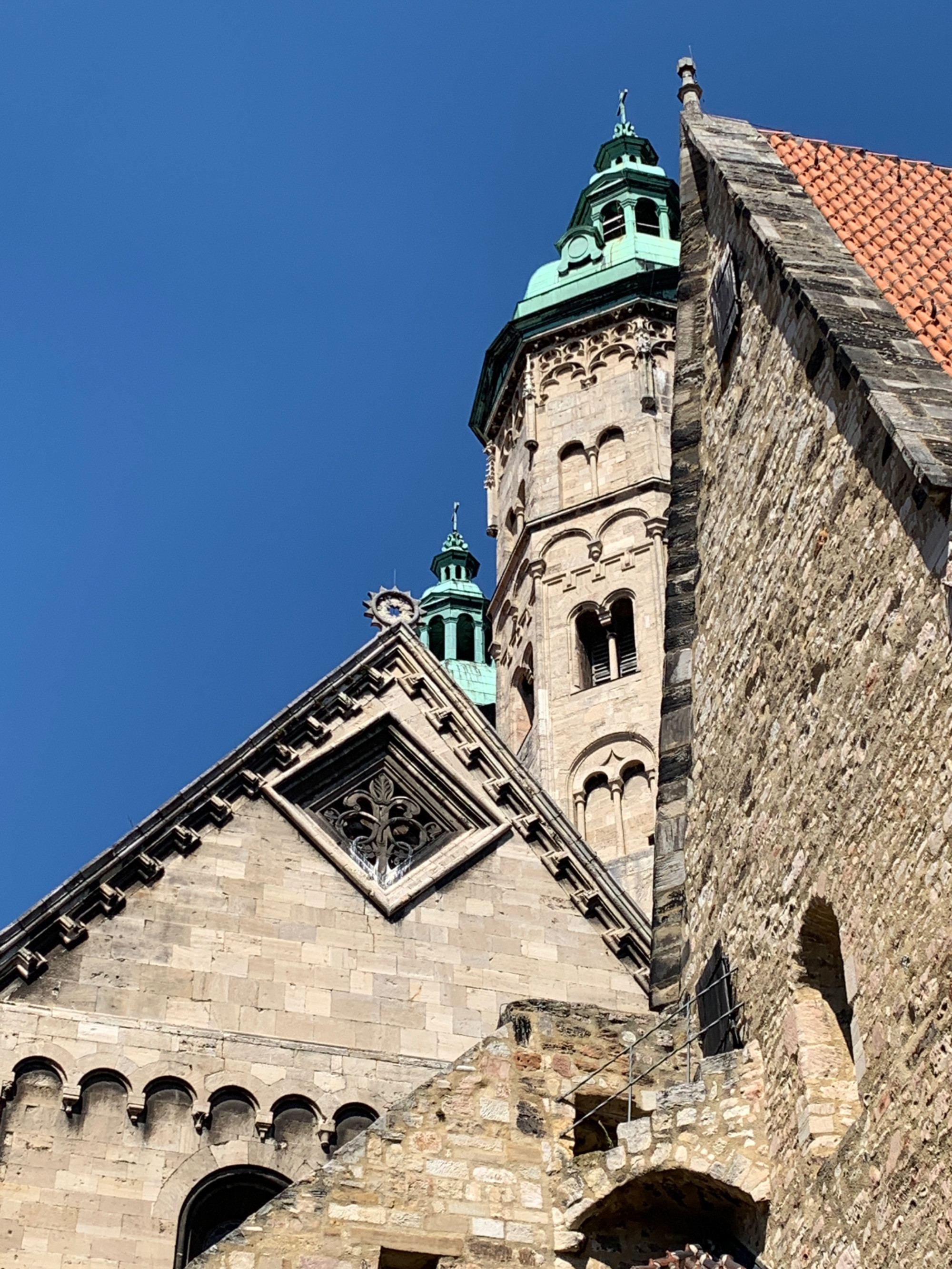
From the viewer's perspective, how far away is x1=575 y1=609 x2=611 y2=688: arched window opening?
98.8ft

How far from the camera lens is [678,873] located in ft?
35.7

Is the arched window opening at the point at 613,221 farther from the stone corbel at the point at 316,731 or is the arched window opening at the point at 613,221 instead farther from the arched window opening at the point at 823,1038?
the arched window opening at the point at 823,1038

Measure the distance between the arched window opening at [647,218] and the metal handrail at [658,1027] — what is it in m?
27.3

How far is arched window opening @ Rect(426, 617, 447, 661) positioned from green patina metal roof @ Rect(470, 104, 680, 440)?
13948 mm

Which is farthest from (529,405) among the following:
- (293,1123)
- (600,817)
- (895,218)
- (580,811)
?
(895,218)

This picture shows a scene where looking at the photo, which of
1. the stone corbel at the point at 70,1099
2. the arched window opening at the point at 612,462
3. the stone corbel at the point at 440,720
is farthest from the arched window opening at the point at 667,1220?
the arched window opening at the point at 612,462

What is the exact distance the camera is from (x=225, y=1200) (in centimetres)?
1296

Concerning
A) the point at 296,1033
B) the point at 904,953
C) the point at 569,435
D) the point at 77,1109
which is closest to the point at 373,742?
the point at 296,1033

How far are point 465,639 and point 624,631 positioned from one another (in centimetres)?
2053

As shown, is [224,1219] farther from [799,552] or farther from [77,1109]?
[799,552]

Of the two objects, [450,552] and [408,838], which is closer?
[408,838]

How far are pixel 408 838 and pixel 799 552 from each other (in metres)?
6.52

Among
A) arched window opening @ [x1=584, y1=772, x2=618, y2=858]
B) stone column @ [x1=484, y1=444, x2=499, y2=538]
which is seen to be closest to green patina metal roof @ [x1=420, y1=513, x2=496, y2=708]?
stone column @ [x1=484, y1=444, x2=499, y2=538]

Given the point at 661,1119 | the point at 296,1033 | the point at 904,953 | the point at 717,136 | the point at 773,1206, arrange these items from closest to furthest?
the point at 904,953, the point at 773,1206, the point at 661,1119, the point at 717,136, the point at 296,1033
